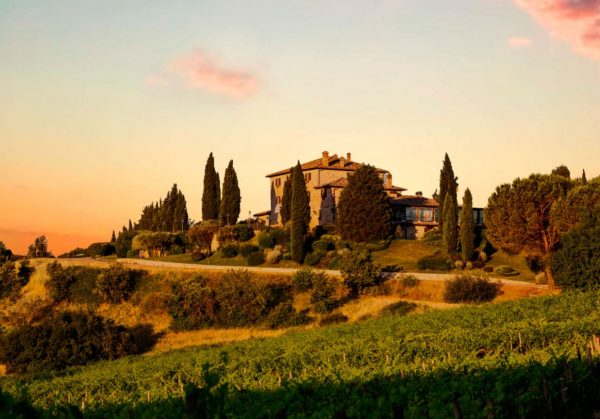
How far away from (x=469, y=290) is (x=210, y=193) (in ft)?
159

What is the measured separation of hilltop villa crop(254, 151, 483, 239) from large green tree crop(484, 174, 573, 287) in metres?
22.8

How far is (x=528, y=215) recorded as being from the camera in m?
62.8

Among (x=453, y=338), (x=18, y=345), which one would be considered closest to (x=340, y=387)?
(x=453, y=338)

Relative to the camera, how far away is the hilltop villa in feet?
306

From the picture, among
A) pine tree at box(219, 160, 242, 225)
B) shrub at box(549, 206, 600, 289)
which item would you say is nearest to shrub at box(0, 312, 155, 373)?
shrub at box(549, 206, 600, 289)

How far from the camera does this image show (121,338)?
5475cm

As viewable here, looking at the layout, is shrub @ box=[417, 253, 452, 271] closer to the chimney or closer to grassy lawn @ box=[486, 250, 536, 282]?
grassy lawn @ box=[486, 250, 536, 282]

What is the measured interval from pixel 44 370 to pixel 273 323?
18028mm

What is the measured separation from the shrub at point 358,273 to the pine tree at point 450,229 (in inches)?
591

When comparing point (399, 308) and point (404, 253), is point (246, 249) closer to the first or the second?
point (404, 253)

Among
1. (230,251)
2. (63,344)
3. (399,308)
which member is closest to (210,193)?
(230,251)

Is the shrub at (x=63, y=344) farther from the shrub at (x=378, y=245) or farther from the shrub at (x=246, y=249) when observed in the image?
the shrub at (x=378, y=245)

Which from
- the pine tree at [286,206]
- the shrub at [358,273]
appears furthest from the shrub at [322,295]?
the pine tree at [286,206]

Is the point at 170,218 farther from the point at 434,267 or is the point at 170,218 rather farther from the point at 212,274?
the point at 434,267
